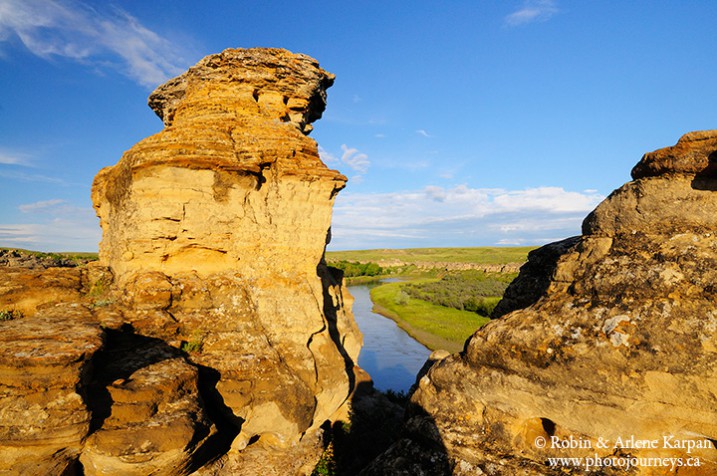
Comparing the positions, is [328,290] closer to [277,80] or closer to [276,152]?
[276,152]

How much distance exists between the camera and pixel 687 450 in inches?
194

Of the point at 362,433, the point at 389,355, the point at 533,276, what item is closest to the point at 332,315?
the point at 362,433

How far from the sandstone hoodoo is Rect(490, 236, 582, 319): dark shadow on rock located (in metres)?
5.56

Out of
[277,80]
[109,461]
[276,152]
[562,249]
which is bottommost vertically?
[109,461]

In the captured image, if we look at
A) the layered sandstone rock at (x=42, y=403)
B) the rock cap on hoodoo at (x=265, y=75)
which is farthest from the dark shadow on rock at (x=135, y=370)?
the rock cap on hoodoo at (x=265, y=75)

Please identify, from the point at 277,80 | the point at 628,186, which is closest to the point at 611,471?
the point at 628,186

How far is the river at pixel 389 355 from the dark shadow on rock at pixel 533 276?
13.9m

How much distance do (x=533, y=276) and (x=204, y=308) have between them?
344 inches

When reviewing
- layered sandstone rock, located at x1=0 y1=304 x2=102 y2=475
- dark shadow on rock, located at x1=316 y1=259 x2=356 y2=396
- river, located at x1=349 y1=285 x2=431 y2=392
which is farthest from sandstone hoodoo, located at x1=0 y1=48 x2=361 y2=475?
river, located at x1=349 y1=285 x2=431 y2=392

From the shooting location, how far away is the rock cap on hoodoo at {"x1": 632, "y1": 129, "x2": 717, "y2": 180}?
5625 millimetres

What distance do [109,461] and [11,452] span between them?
135 cm

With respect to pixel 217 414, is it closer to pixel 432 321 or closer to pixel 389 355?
pixel 389 355

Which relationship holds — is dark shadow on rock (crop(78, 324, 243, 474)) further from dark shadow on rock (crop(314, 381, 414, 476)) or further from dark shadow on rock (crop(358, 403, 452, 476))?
dark shadow on rock (crop(358, 403, 452, 476))

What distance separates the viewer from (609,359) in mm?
5262
